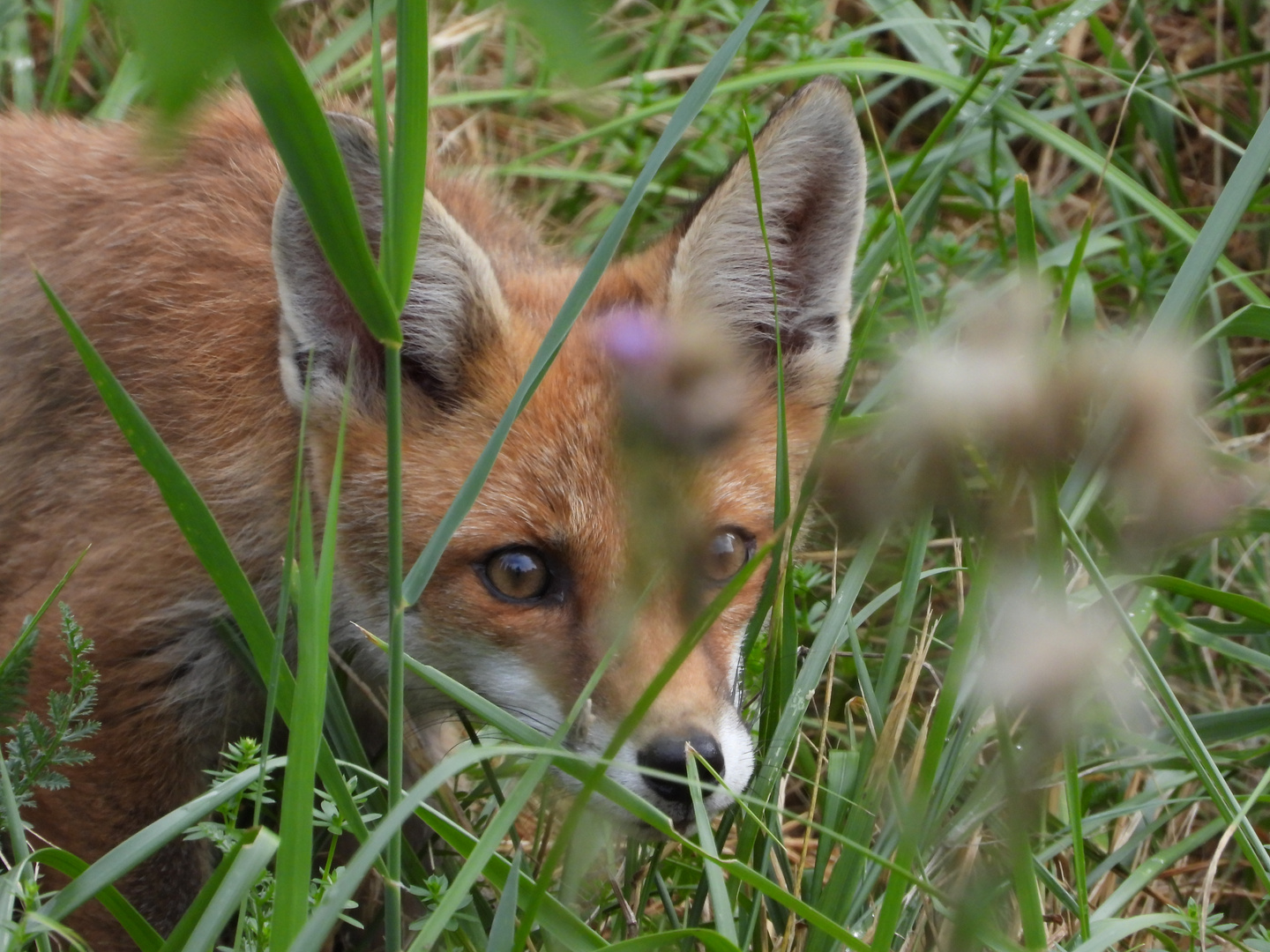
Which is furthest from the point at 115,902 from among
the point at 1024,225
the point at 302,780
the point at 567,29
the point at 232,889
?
the point at 1024,225

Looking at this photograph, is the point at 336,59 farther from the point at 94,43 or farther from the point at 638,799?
the point at 638,799

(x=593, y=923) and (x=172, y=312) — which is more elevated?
(x=172, y=312)

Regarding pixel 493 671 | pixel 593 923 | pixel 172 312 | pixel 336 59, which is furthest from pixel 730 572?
pixel 336 59

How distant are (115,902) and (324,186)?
3.87ft

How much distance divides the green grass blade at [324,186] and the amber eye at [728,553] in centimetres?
123

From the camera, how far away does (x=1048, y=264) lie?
13.2 feet

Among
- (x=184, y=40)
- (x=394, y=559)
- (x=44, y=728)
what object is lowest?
(x=44, y=728)

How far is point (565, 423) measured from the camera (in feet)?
A: 9.05

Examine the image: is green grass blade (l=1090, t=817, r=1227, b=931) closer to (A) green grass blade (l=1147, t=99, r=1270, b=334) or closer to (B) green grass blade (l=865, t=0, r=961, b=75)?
(A) green grass blade (l=1147, t=99, r=1270, b=334)

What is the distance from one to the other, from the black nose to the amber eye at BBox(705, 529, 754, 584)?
463mm

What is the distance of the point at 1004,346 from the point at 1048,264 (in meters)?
3.01

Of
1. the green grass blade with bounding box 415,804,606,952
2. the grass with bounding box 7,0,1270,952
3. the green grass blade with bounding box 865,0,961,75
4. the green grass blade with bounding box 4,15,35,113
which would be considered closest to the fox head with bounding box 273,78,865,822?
the grass with bounding box 7,0,1270,952

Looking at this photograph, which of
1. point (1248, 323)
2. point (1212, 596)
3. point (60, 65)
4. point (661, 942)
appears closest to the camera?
point (661, 942)

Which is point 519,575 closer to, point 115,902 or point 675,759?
point 675,759
